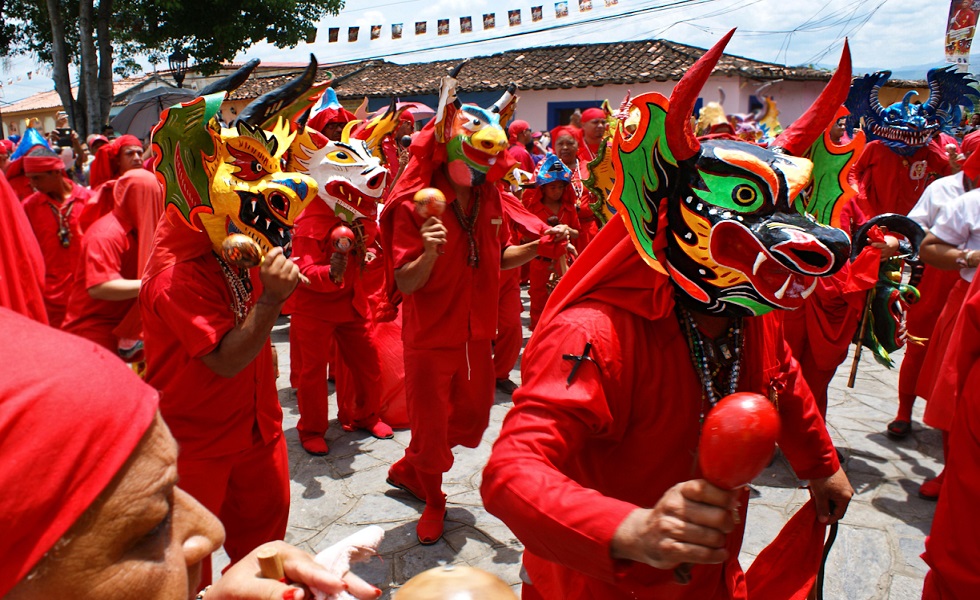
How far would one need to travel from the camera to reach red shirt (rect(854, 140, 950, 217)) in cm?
690

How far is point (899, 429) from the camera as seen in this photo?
18.6 ft

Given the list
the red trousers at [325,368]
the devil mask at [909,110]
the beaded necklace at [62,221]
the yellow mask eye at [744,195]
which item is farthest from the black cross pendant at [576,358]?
the devil mask at [909,110]

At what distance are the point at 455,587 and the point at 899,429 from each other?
5.58m

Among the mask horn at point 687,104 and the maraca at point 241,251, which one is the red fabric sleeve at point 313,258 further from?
the mask horn at point 687,104

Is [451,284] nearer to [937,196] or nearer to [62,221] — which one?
[937,196]

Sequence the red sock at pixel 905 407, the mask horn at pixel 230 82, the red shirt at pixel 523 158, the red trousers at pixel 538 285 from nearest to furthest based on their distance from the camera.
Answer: the mask horn at pixel 230 82
the red sock at pixel 905 407
the red trousers at pixel 538 285
the red shirt at pixel 523 158

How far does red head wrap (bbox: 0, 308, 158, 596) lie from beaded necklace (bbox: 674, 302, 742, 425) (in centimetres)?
153

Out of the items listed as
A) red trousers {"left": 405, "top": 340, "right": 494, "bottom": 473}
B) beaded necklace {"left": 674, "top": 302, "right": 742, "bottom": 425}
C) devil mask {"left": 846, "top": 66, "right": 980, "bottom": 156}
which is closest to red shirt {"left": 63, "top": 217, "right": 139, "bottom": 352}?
red trousers {"left": 405, "top": 340, "right": 494, "bottom": 473}

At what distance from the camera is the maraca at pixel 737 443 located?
4.32 ft

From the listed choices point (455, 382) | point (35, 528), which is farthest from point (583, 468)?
point (455, 382)

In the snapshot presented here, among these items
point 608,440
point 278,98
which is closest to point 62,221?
point 278,98

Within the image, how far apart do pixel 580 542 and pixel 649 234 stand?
2.90ft

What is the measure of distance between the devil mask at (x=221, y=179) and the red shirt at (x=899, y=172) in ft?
19.7

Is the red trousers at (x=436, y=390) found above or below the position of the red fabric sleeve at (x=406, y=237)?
below
